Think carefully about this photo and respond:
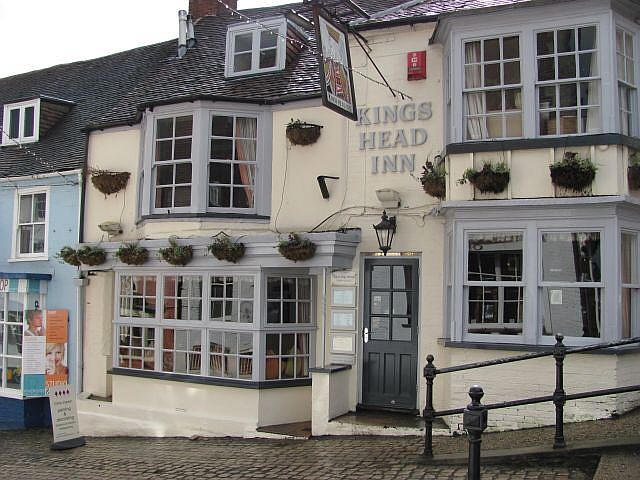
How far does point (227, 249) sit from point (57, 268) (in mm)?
5213

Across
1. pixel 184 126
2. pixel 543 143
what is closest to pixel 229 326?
pixel 184 126

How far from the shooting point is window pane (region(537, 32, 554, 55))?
9.22 m

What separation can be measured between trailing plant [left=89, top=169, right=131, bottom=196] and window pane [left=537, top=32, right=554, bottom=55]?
24.9 feet

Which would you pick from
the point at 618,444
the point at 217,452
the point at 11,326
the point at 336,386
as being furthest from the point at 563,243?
the point at 11,326

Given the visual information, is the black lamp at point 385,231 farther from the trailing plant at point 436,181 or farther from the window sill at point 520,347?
the window sill at point 520,347

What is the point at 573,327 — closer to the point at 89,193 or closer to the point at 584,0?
the point at 584,0

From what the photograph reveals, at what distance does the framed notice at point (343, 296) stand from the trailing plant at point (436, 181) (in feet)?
6.46

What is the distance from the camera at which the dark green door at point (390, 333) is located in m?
10.5

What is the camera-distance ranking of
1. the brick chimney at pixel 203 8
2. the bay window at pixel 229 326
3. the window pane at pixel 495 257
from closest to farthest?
the window pane at pixel 495 257
the bay window at pixel 229 326
the brick chimney at pixel 203 8

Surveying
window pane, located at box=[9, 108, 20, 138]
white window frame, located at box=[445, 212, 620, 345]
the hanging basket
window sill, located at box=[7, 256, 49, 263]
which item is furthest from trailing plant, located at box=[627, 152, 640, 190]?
window pane, located at box=[9, 108, 20, 138]

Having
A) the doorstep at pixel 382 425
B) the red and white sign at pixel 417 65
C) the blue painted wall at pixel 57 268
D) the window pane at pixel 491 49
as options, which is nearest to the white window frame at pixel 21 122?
the blue painted wall at pixel 57 268

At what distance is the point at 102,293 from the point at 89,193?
198 centimetres

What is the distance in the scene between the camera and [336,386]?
1029 centimetres

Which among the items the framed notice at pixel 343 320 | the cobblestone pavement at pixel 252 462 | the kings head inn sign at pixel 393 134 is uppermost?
the kings head inn sign at pixel 393 134
